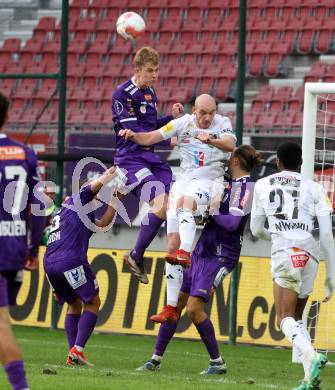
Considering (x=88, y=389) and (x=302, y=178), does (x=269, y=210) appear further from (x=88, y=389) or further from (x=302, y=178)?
(x=88, y=389)

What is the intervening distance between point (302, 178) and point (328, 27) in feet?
42.5

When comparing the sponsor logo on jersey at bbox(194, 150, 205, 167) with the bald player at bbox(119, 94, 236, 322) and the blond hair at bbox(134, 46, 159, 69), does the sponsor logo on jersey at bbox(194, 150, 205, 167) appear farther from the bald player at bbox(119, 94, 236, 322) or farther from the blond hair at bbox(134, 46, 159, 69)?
the blond hair at bbox(134, 46, 159, 69)

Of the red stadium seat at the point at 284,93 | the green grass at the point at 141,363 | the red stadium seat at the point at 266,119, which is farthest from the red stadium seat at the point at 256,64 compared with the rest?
the green grass at the point at 141,363

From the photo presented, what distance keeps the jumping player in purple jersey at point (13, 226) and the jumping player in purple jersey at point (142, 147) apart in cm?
372

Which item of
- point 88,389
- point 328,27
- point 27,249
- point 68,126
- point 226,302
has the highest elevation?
point 328,27

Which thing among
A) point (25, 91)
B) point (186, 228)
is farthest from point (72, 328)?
point (25, 91)

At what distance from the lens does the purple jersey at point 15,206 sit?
7.39 m

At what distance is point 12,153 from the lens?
7418 mm

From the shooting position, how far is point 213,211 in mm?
10930

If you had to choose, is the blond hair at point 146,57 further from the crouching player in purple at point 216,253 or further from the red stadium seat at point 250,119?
the red stadium seat at point 250,119

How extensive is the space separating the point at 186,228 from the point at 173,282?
677mm

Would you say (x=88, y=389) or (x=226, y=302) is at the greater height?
(x=226, y=302)

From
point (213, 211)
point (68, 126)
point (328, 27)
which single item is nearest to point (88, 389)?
point (213, 211)

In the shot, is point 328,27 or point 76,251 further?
point 328,27
